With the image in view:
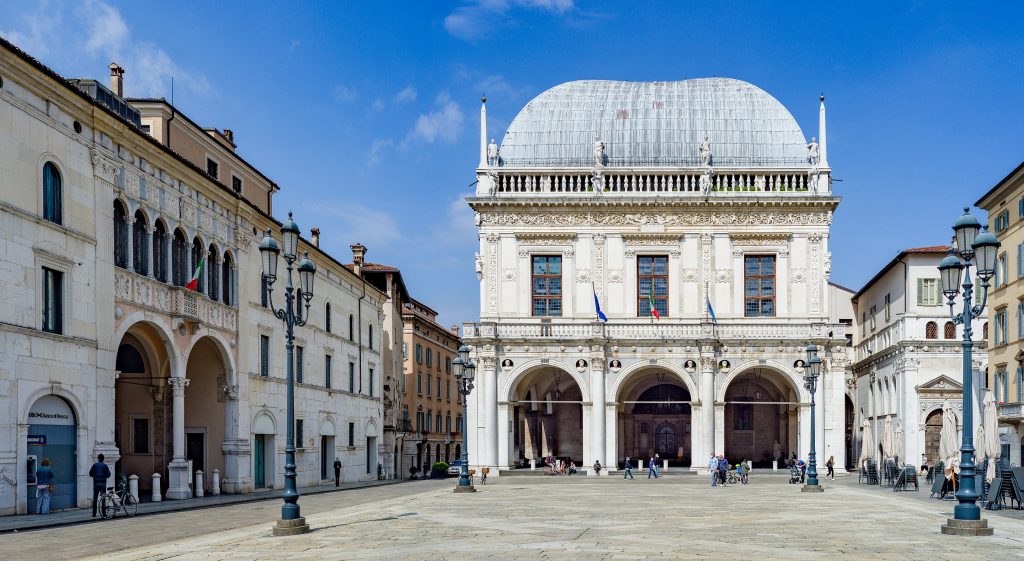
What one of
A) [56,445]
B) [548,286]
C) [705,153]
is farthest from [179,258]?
[705,153]

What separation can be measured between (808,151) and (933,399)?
50.0 ft

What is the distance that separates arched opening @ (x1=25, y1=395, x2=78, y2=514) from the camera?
28109mm

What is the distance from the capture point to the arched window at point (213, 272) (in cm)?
4000

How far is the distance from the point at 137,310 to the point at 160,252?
9.60ft

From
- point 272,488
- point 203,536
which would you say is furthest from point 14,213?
point 272,488

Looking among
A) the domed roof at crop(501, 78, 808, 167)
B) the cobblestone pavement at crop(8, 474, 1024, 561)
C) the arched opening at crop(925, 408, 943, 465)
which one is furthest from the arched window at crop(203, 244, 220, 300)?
the arched opening at crop(925, 408, 943, 465)

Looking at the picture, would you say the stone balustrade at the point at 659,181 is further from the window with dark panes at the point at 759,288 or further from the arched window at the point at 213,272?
the arched window at the point at 213,272

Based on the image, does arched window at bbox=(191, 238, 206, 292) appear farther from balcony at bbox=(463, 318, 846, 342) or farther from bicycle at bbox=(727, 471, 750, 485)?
bicycle at bbox=(727, 471, 750, 485)

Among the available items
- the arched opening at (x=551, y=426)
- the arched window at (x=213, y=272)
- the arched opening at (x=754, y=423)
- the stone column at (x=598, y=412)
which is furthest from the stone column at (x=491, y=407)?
the arched window at (x=213, y=272)

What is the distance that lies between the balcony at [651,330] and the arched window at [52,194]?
32561 mm

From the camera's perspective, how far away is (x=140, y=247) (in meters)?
34.3

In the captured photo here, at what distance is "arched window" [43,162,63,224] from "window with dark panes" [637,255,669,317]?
124 feet

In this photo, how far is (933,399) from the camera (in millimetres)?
60969

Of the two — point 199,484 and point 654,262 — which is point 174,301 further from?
point 654,262
